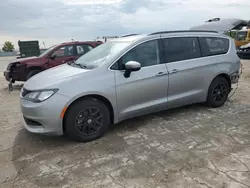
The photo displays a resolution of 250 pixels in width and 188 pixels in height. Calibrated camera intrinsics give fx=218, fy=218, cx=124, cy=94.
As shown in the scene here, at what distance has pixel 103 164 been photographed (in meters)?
2.79

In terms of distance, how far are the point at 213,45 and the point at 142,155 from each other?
290 cm

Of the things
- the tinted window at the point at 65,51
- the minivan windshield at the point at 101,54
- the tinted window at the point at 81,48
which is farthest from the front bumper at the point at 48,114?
the tinted window at the point at 81,48

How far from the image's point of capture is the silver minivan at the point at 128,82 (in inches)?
124

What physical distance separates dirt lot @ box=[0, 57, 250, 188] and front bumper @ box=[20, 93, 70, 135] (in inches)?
12.1

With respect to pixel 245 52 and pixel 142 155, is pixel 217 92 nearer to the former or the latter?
pixel 142 155

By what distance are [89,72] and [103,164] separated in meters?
1.37

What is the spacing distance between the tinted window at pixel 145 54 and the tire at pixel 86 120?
851mm

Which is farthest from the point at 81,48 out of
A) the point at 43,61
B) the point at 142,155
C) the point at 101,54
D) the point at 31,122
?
the point at 142,155

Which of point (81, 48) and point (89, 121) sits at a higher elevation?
point (81, 48)

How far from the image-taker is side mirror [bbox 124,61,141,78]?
3.37 meters

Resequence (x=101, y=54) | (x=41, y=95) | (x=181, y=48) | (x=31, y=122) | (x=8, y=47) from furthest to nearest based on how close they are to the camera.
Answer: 1. (x=8, y=47)
2. (x=181, y=48)
3. (x=101, y=54)
4. (x=31, y=122)
5. (x=41, y=95)

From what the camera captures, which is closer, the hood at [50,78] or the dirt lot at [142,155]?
the dirt lot at [142,155]

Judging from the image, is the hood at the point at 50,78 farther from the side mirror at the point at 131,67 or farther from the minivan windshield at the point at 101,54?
the side mirror at the point at 131,67

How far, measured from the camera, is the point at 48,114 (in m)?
3.05
